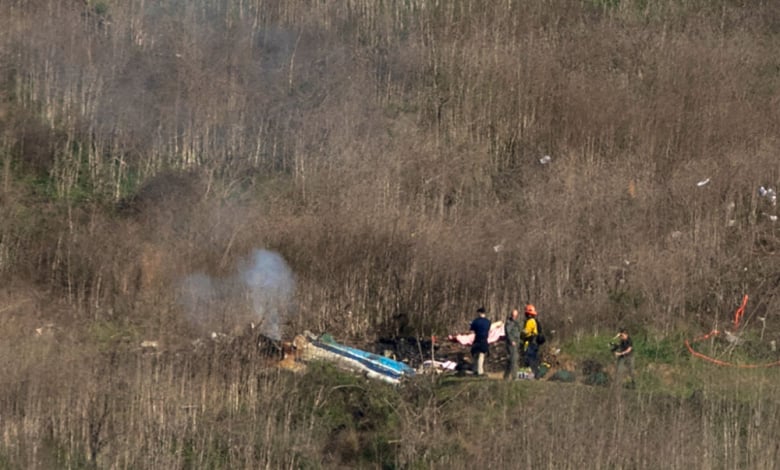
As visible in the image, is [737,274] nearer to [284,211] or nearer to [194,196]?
[284,211]

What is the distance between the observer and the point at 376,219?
20.7 m

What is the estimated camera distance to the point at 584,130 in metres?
24.2

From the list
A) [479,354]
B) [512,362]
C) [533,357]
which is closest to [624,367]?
[533,357]

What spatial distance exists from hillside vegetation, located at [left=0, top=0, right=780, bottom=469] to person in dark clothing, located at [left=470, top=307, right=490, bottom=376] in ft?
2.63

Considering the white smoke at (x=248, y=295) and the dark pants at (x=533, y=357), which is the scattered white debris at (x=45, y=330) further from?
the dark pants at (x=533, y=357)

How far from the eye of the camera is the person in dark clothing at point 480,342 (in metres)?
17.0

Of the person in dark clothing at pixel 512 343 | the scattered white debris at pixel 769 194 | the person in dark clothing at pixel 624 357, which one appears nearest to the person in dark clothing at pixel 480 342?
the person in dark clothing at pixel 512 343

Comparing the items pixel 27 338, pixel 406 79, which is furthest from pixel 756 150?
pixel 27 338

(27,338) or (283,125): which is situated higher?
(283,125)

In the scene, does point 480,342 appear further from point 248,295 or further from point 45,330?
point 45,330

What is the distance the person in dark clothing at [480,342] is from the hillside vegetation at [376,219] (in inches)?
31.5

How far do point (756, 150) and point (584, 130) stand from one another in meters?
2.90

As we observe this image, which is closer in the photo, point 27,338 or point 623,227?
point 27,338

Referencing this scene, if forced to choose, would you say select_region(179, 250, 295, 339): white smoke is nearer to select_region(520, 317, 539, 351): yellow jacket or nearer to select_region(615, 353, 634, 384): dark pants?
select_region(520, 317, 539, 351): yellow jacket
